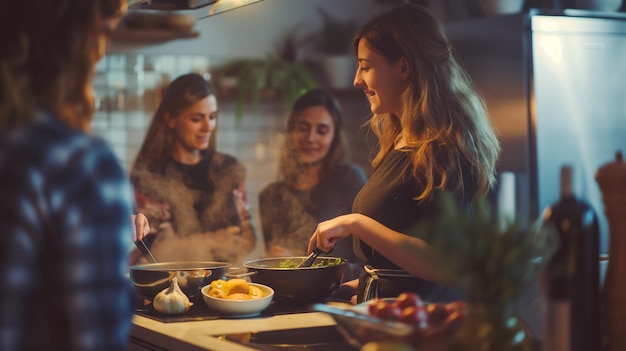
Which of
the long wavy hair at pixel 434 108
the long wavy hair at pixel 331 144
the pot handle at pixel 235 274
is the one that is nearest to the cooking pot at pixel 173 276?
the pot handle at pixel 235 274

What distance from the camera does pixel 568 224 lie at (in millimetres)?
1444

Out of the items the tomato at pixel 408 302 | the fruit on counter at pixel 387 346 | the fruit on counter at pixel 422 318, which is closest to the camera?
the fruit on counter at pixel 387 346

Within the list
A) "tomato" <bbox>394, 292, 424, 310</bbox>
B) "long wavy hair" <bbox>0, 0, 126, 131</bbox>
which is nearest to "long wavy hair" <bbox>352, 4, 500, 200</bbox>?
"tomato" <bbox>394, 292, 424, 310</bbox>

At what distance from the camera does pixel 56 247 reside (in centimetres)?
119

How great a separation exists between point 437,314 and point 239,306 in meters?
0.86

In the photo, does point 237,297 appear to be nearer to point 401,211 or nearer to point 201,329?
point 201,329

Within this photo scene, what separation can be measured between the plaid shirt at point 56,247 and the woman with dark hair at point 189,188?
297 centimetres

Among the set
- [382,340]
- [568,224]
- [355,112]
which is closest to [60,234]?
[382,340]

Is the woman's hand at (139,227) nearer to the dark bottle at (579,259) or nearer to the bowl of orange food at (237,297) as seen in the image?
the bowl of orange food at (237,297)

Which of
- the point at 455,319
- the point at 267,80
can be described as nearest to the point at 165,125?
the point at 267,80

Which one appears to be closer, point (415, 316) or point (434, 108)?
point (415, 316)

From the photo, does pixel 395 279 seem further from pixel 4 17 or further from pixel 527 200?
pixel 527 200

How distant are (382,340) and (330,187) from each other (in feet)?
8.52

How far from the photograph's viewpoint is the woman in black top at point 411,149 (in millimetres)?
2273
